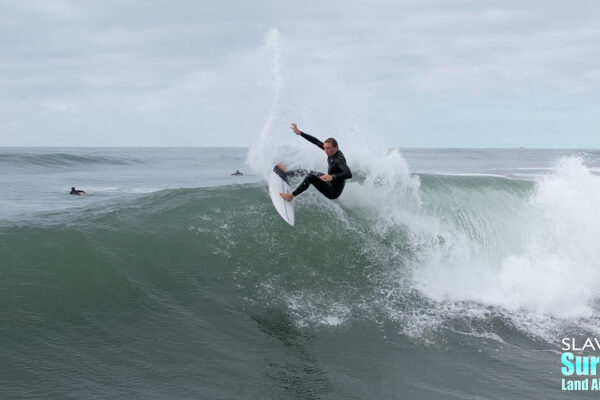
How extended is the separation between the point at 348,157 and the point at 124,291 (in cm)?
658

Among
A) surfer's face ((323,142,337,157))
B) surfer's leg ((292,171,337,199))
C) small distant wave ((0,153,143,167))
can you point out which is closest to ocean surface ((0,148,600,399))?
surfer's leg ((292,171,337,199))

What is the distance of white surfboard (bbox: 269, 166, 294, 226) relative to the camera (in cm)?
912

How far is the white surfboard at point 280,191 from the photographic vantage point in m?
9.12

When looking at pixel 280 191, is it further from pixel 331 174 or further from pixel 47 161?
pixel 47 161

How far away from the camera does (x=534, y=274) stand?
9.52 meters

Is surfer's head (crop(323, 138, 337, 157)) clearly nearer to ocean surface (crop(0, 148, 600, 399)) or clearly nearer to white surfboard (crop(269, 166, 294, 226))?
white surfboard (crop(269, 166, 294, 226))

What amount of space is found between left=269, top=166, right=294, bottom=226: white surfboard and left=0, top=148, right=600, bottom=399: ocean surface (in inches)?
32.6

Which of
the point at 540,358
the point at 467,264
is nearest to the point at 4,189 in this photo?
the point at 467,264

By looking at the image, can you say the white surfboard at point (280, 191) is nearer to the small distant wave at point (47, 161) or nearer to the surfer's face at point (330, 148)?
the surfer's face at point (330, 148)

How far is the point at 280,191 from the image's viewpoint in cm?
948

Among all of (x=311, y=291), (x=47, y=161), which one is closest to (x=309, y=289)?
(x=311, y=291)

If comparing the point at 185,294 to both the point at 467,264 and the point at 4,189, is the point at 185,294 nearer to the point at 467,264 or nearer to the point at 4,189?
the point at 467,264

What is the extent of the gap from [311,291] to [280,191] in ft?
7.01

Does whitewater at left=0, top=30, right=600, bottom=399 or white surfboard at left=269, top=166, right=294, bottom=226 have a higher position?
white surfboard at left=269, top=166, right=294, bottom=226
